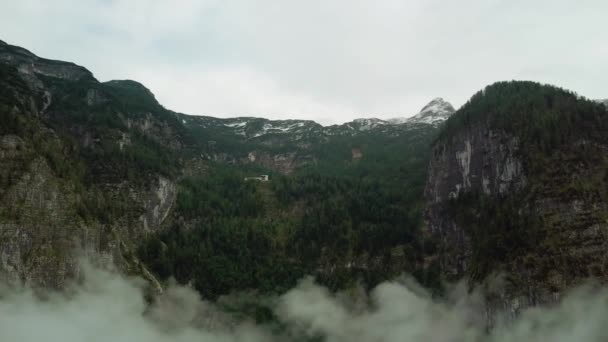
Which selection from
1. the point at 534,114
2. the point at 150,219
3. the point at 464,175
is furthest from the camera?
the point at 464,175

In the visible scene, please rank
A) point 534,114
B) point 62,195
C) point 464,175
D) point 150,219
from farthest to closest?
point 464,175, point 150,219, point 534,114, point 62,195

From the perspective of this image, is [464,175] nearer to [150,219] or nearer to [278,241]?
[278,241]

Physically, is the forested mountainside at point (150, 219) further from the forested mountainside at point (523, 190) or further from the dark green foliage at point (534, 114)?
the dark green foliage at point (534, 114)

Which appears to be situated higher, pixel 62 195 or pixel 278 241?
pixel 62 195

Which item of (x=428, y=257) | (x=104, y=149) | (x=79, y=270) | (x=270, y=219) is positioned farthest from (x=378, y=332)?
(x=104, y=149)

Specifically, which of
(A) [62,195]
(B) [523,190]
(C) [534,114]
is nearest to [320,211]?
(B) [523,190]

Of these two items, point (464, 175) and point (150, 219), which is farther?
point (464, 175)

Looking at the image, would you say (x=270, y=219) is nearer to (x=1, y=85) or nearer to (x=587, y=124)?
(x=1, y=85)

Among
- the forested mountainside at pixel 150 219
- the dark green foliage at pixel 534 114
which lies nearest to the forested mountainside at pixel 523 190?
the dark green foliage at pixel 534 114

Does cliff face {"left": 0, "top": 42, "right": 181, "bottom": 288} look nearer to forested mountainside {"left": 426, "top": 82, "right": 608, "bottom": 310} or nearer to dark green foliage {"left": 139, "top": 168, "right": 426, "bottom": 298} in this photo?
dark green foliage {"left": 139, "top": 168, "right": 426, "bottom": 298}
